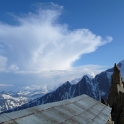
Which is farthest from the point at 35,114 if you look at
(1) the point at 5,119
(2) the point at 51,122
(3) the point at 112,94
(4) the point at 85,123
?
(3) the point at 112,94

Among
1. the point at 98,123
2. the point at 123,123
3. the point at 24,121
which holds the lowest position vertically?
the point at 123,123

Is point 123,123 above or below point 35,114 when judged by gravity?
below

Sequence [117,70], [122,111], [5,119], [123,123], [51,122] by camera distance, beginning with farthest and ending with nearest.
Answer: [117,70], [122,111], [123,123], [51,122], [5,119]

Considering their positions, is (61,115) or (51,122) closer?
(51,122)

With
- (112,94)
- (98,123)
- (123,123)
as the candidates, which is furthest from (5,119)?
(112,94)

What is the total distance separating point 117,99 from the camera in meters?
57.4

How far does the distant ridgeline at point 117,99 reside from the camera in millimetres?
50950

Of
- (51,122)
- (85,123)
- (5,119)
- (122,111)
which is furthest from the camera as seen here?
(122,111)

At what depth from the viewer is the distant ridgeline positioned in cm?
5095

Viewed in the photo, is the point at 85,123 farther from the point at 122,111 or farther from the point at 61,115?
the point at 122,111

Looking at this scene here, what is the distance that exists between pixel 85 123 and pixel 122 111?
39.8 m

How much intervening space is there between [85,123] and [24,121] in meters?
5.26

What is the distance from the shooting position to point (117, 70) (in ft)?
214

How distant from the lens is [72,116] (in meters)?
16.1
